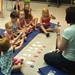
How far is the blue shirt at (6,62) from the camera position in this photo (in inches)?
88.8

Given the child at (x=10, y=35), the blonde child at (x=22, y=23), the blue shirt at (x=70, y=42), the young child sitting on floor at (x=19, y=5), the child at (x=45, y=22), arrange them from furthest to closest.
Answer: the young child sitting on floor at (x=19, y=5) → the child at (x=45, y=22) → the blonde child at (x=22, y=23) → the child at (x=10, y=35) → the blue shirt at (x=70, y=42)

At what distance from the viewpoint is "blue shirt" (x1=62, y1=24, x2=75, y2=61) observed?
2.09 m

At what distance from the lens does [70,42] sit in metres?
2.17

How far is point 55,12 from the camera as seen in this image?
5145mm

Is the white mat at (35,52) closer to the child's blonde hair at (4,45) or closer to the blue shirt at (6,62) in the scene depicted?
the blue shirt at (6,62)

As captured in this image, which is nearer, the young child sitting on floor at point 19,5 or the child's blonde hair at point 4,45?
the child's blonde hair at point 4,45

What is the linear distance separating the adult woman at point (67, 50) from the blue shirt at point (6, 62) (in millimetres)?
555

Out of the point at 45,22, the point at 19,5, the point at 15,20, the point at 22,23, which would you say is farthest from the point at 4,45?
the point at 19,5

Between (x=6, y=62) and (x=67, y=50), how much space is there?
→ 0.73 metres

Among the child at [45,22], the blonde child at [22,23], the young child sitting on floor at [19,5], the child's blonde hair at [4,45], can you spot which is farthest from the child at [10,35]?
the young child sitting on floor at [19,5]

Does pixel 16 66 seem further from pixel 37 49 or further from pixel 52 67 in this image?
pixel 37 49

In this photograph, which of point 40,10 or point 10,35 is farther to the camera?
point 40,10

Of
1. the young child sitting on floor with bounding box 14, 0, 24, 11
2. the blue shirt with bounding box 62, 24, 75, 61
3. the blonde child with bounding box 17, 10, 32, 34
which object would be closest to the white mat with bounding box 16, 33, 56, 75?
the blonde child with bounding box 17, 10, 32, 34

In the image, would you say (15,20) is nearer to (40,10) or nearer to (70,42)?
(70,42)
